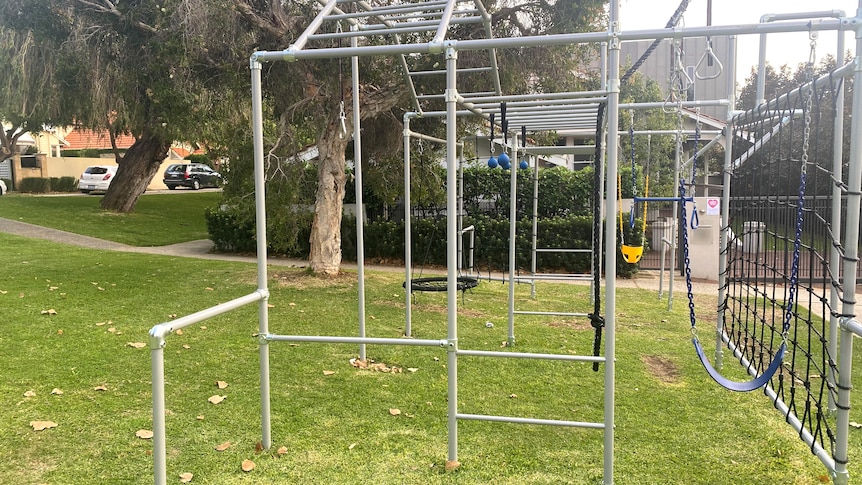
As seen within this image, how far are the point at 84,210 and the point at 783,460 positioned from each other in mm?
17636

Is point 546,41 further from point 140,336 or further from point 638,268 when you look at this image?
point 638,268

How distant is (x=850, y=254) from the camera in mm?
2574

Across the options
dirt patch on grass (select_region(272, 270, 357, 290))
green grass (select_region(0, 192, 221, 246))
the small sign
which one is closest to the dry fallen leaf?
dirt patch on grass (select_region(272, 270, 357, 290))

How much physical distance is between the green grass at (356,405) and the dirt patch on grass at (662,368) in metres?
0.02

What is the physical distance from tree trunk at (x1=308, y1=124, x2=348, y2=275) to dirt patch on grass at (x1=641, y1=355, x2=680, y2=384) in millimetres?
4967

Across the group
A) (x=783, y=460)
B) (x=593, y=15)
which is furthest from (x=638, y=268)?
(x=783, y=460)

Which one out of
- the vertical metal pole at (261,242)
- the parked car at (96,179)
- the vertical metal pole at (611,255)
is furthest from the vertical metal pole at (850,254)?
the parked car at (96,179)

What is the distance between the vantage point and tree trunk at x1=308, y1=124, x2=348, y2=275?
8.57 m

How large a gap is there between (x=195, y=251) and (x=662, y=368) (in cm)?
1004

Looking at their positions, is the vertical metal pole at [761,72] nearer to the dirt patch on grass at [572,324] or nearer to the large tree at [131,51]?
the dirt patch on grass at [572,324]

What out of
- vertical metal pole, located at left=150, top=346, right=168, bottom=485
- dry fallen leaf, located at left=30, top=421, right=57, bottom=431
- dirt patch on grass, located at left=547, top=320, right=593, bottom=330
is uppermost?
vertical metal pole, located at left=150, top=346, right=168, bottom=485

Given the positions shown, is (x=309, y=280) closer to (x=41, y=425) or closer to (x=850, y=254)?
(x=41, y=425)

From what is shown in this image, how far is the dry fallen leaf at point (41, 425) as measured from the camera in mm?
3488

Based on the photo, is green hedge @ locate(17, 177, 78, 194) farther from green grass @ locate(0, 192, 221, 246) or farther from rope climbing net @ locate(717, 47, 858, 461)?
rope climbing net @ locate(717, 47, 858, 461)
